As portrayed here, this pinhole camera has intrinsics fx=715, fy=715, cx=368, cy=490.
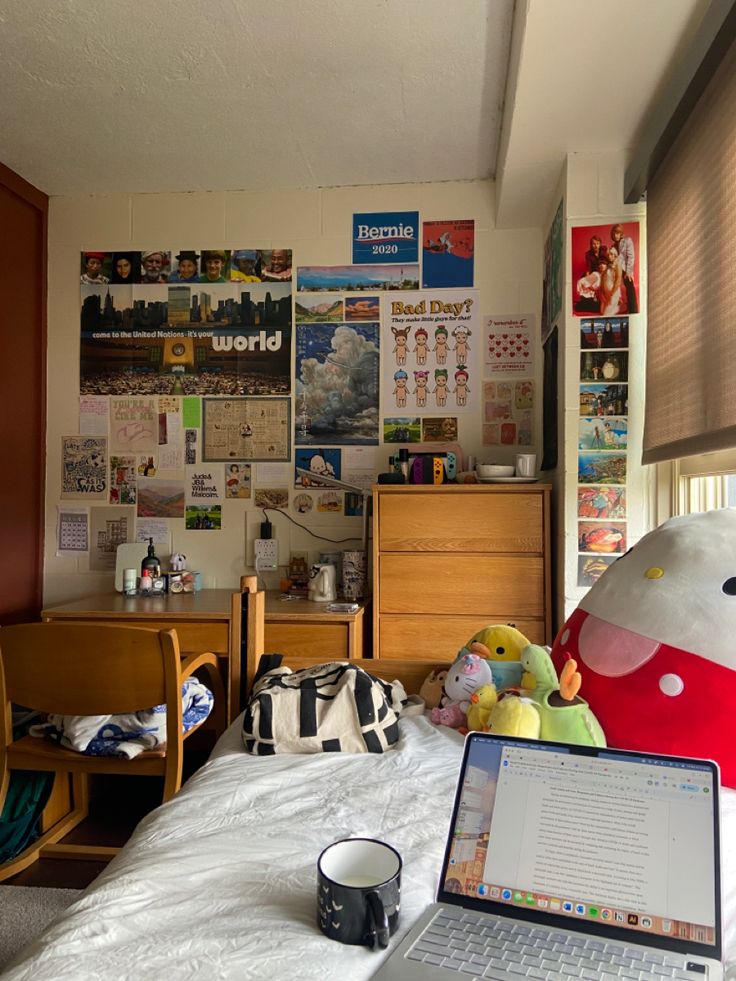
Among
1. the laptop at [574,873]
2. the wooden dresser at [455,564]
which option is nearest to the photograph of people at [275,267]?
the wooden dresser at [455,564]

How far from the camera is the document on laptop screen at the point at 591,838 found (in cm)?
80

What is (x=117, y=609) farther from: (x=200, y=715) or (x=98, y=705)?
(x=98, y=705)

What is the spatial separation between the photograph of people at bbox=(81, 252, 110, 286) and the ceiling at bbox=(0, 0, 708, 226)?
350 mm

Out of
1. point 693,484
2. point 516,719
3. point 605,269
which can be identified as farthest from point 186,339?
point 516,719

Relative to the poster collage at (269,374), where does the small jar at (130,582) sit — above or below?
below

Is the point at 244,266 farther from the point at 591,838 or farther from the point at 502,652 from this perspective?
the point at 591,838

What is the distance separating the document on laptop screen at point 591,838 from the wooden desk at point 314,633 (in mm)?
1819

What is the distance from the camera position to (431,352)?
3271mm

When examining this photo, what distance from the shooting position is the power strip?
130 inches

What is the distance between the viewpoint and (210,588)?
3.36 meters

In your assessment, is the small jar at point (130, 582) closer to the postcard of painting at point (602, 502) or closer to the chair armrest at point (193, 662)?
the chair armrest at point (193, 662)

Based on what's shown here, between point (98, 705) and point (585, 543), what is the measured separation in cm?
166

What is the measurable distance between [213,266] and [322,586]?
160cm

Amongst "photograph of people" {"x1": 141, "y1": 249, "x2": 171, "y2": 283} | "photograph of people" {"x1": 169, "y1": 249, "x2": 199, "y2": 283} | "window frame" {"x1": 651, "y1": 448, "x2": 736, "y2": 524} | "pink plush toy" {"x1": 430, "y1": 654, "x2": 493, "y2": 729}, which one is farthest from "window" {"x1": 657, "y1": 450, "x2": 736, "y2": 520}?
"photograph of people" {"x1": 141, "y1": 249, "x2": 171, "y2": 283}
